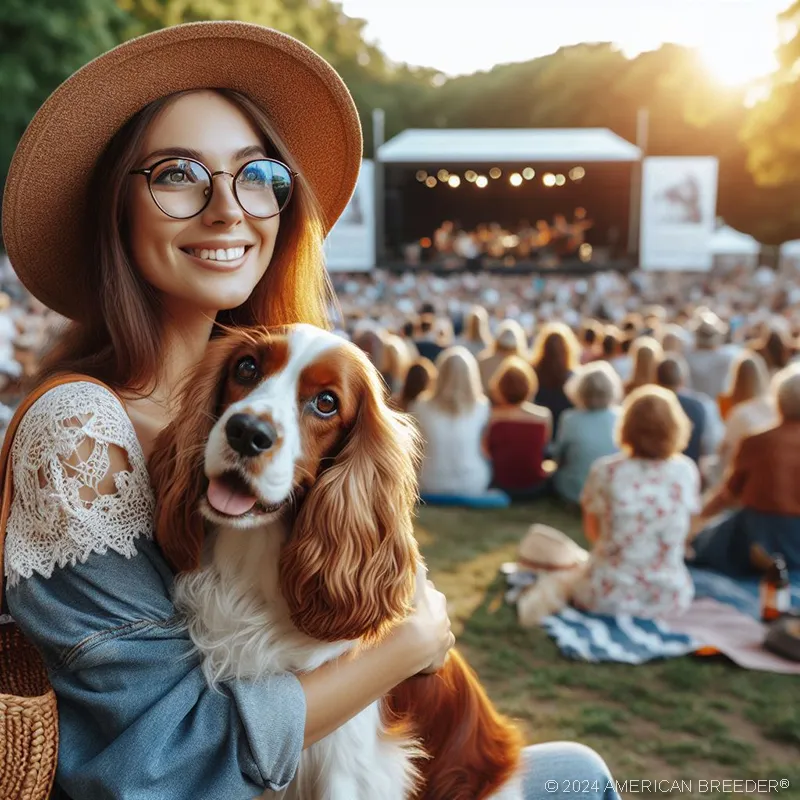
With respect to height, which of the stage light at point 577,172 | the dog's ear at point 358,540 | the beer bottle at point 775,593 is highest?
the stage light at point 577,172

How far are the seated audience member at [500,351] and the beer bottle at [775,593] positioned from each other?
176 inches

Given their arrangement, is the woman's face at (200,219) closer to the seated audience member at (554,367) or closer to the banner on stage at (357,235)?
the seated audience member at (554,367)

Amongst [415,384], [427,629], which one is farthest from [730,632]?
[427,629]

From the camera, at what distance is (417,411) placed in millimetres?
8133

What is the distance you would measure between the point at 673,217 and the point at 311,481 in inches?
898

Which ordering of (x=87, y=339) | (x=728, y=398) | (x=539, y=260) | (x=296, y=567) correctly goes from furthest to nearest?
(x=539, y=260)
(x=728, y=398)
(x=87, y=339)
(x=296, y=567)

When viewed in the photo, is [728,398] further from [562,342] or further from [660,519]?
[660,519]

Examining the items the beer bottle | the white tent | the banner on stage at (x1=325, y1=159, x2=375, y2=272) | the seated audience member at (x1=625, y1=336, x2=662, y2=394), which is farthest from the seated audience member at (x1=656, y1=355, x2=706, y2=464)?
the white tent

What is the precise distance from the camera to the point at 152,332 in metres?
1.82

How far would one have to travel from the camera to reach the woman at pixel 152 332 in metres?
1.39

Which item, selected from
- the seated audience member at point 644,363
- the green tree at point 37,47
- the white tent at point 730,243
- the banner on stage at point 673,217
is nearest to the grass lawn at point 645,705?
the seated audience member at point 644,363

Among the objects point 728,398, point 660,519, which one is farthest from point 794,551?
point 728,398

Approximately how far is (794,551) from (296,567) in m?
5.49

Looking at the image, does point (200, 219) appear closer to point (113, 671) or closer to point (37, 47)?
point (113, 671)
